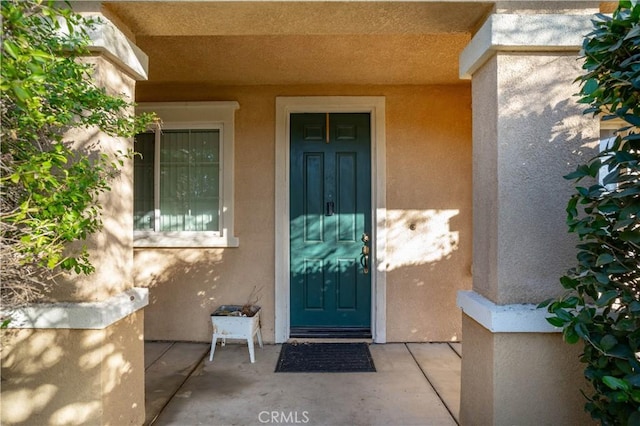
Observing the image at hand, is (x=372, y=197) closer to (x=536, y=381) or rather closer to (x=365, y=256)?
(x=365, y=256)

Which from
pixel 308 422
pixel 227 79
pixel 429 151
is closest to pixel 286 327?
pixel 308 422

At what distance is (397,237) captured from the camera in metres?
3.64

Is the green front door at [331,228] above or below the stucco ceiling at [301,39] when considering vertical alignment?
below

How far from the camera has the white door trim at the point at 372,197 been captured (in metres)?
3.62

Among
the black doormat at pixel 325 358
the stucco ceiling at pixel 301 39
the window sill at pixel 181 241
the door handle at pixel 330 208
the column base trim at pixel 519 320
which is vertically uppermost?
the stucco ceiling at pixel 301 39

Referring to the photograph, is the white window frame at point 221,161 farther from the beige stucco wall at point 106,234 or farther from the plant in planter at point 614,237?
the plant in planter at point 614,237

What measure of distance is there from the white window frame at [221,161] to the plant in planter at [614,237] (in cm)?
282

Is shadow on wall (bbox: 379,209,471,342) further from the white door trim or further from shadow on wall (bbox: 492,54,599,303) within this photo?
shadow on wall (bbox: 492,54,599,303)

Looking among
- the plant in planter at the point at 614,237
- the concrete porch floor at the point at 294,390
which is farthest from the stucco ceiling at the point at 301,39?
the concrete porch floor at the point at 294,390

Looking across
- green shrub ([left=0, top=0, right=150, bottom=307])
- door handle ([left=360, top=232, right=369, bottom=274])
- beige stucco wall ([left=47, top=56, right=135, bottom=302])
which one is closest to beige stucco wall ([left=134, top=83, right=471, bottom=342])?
door handle ([left=360, top=232, right=369, bottom=274])

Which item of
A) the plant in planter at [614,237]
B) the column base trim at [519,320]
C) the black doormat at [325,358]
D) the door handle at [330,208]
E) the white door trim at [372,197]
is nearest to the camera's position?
the plant in planter at [614,237]

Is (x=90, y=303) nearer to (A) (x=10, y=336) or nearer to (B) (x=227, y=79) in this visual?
(A) (x=10, y=336)

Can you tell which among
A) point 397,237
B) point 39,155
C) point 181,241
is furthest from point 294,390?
point 39,155

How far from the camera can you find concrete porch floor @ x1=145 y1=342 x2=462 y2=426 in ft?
7.79
